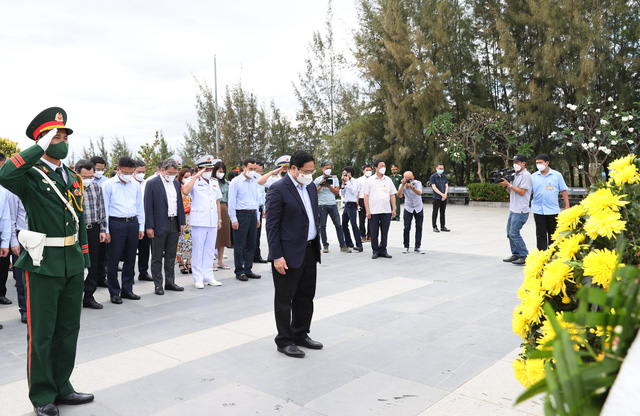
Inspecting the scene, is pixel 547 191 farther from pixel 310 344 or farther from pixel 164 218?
pixel 164 218

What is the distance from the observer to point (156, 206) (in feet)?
22.5

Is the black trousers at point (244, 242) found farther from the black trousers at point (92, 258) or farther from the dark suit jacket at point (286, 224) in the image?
the dark suit jacket at point (286, 224)

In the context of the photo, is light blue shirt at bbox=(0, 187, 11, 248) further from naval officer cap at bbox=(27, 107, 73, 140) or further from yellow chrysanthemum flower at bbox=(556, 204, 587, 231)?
yellow chrysanthemum flower at bbox=(556, 204, 587, 231)

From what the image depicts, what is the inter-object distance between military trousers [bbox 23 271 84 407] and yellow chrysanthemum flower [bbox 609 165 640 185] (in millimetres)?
3319

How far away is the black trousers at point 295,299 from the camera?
4418mm

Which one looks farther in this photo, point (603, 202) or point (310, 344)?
point (310, 344)

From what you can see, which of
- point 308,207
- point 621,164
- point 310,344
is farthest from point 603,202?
point 310,344

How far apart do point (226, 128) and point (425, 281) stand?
29.6 m

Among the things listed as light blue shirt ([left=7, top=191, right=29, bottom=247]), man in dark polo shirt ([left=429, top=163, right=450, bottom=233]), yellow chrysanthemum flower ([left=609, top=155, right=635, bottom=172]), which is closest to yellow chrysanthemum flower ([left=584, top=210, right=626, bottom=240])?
yellow chrysanthemum flower ([left=609, top=155, right=635, bottom=172])

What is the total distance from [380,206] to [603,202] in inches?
309

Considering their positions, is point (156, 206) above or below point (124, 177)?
below

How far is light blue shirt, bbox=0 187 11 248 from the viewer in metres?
5.84

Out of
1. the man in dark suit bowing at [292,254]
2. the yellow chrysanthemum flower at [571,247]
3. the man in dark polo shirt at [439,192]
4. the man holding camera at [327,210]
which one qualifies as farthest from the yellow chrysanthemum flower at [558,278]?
the man in dark polo shirt at [439,192]

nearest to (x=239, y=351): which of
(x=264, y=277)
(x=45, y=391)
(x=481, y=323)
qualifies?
(x=45, y=391)
